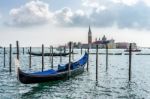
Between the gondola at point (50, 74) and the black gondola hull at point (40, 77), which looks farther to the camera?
the gondola at point (50, 74)

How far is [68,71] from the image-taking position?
28.7m

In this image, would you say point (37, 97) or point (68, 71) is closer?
point (37, 97)

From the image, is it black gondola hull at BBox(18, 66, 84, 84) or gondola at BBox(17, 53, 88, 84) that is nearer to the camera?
black gondola hull at BBox(18, 66, 84, 84)

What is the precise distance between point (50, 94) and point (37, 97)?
1305mm

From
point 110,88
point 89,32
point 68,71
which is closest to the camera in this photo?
point 110,88

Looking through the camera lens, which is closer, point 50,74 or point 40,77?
point 40,77

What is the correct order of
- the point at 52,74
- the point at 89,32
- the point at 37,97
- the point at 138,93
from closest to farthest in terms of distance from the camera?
the point at 37,97 → the point at 138,93 → the point at 52,74 → the point at 89,32

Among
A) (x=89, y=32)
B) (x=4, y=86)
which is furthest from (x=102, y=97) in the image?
(x=89, y=32)

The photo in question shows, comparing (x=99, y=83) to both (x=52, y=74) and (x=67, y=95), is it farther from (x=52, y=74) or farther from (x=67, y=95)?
(x=67, y=95)

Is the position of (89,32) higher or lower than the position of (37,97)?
higher

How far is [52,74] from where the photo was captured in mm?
26172

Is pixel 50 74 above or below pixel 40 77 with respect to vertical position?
above

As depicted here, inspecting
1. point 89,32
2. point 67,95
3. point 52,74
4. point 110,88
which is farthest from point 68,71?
point 89,32

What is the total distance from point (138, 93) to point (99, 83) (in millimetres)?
5161
